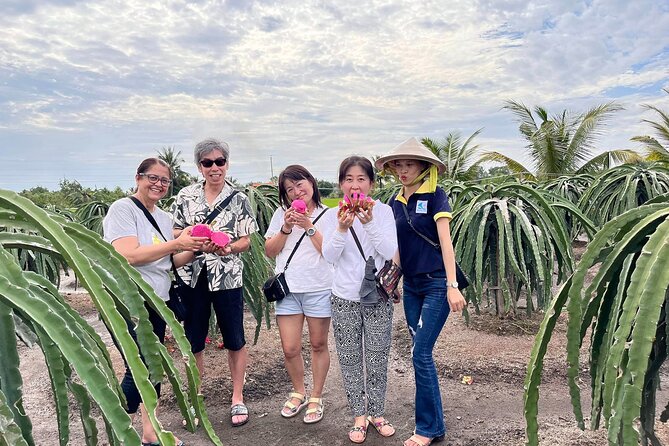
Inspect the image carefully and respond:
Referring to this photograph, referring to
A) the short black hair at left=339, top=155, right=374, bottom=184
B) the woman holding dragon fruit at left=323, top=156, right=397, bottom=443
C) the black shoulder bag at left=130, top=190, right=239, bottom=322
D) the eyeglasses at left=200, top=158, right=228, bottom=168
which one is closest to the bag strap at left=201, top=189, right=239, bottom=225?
the black shoulder bag at left=130, top=190, right=239, bottom=322

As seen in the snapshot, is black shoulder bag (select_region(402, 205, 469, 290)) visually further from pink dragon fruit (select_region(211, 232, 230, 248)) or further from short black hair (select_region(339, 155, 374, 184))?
pink dragon fruit (select_region(211, 232, 230, 248))

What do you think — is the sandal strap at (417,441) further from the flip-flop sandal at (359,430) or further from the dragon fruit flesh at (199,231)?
the dragon fruit flesh at (199,231)

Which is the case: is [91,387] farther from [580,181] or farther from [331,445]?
[580,181]

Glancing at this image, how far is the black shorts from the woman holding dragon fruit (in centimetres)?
69

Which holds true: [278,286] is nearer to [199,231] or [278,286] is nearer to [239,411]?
[199,231]

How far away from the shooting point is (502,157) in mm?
18516

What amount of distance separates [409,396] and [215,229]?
1.99m

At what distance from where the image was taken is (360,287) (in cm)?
307

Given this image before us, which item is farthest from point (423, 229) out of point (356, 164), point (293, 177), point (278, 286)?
point (278, 286)

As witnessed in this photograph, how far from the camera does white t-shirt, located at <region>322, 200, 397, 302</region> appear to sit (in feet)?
9.78

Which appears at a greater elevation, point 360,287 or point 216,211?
point 216,211

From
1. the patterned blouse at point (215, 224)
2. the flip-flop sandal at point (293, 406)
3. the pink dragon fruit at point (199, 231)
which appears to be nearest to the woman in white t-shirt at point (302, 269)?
the flip-flop sandal at point (293, 406)

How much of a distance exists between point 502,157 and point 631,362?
1833 cm

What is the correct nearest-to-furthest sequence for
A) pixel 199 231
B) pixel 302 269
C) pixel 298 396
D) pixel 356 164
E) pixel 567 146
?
pixel 199 231 < pixel 356 164 < pixel 302 269 < pixel 298 396 < pixel 567 146
